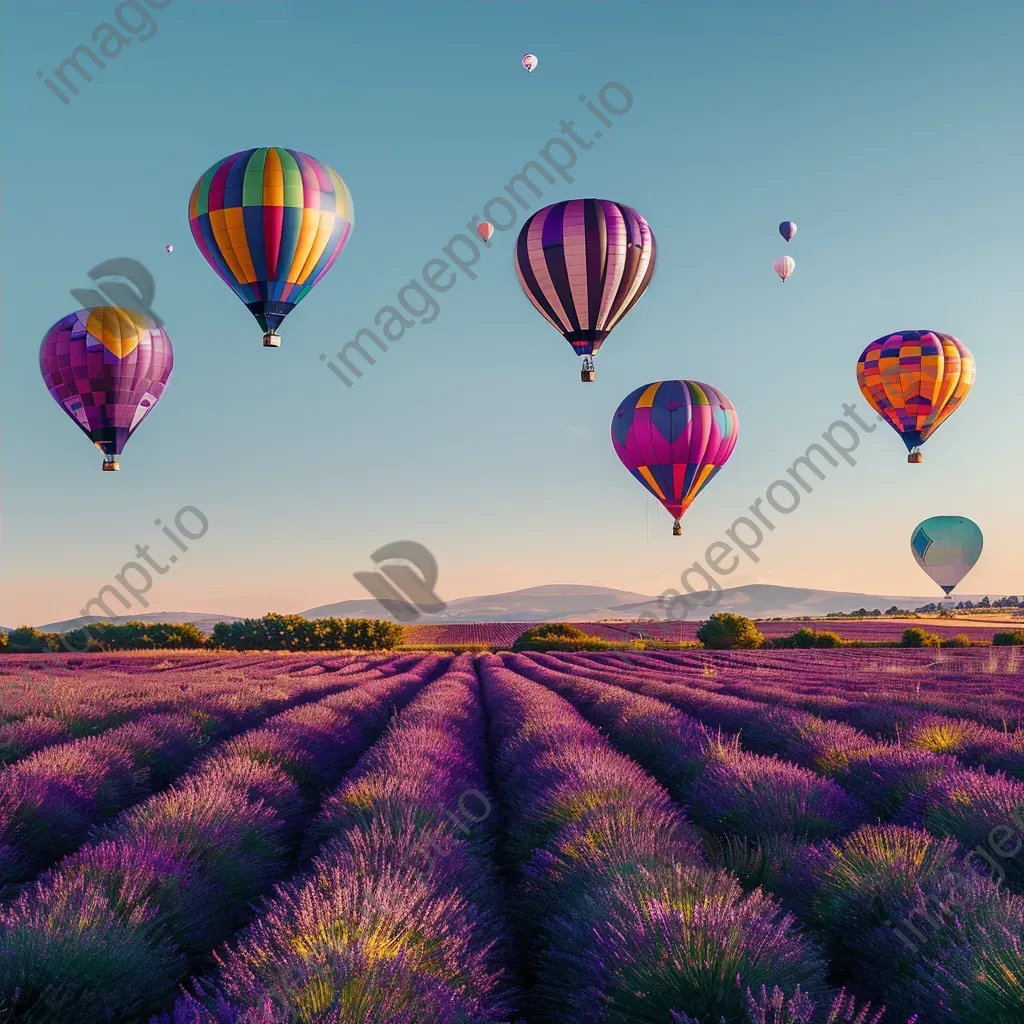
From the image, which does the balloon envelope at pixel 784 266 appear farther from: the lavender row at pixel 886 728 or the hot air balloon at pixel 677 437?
the lavender row at pixel 886 728

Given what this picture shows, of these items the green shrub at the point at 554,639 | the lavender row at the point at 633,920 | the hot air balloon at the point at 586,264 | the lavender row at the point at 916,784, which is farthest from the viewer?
the green shrub at the point at 554,639

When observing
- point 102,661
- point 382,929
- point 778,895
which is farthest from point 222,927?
point 102,661

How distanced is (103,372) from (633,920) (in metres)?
24.7

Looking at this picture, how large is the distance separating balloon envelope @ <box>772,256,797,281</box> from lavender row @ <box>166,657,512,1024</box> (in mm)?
30859

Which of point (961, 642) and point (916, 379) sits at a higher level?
point (916, 379)

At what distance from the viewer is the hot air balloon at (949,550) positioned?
175 feet

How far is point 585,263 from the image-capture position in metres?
20.4

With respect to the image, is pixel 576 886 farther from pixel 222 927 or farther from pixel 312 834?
pixel 312 834

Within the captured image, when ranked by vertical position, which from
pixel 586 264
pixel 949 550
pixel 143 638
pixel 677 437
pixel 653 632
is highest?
pixel 586 264

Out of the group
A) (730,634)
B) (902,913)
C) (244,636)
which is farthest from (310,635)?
(902,913)

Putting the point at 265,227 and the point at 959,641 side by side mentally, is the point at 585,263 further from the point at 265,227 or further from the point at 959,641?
the point at 959,641

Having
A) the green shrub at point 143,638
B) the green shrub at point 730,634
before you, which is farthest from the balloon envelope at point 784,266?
the green shrub at point 143,638

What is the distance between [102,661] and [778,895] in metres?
28.0

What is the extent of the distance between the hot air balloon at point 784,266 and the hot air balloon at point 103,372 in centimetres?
2318
